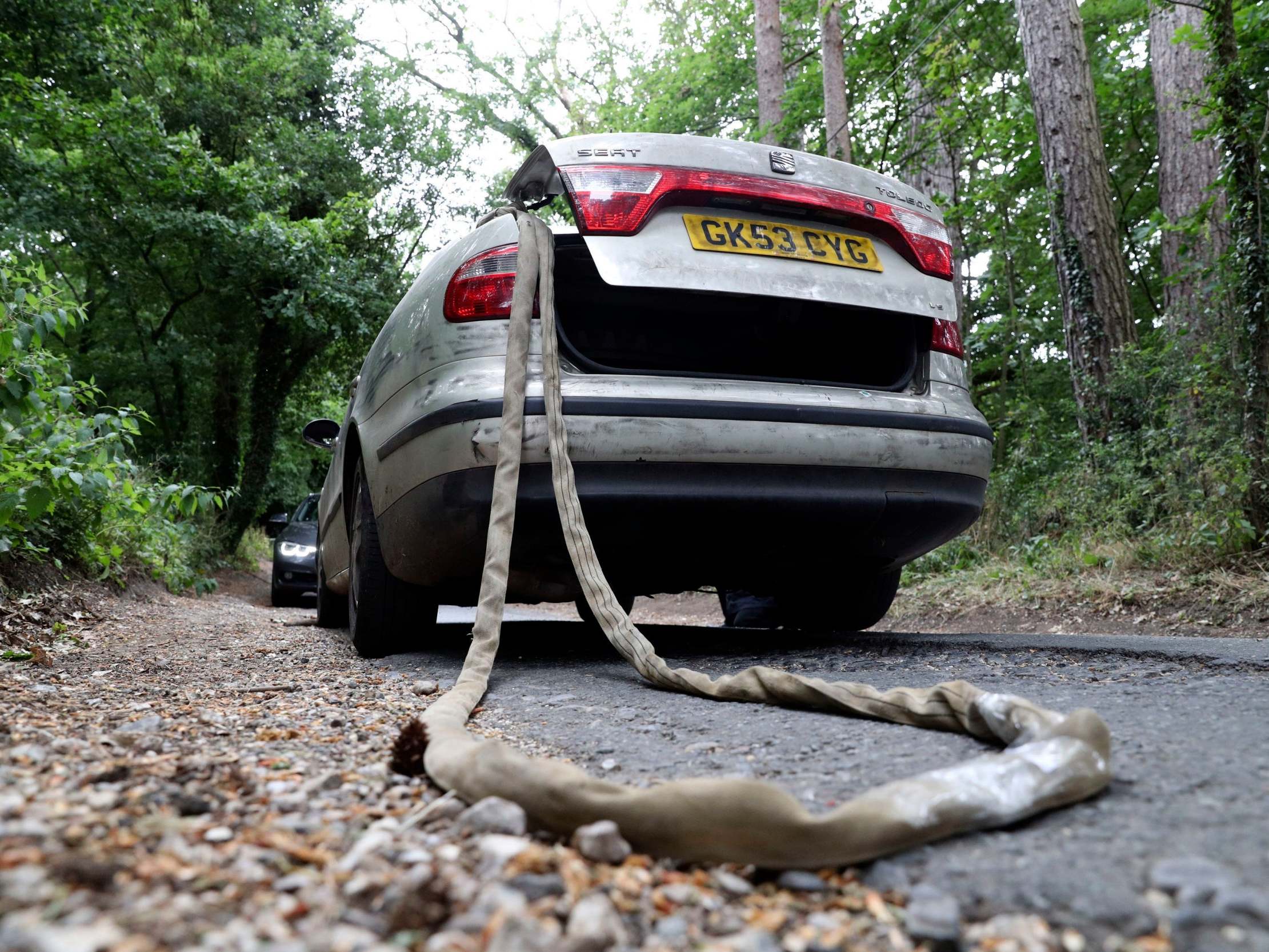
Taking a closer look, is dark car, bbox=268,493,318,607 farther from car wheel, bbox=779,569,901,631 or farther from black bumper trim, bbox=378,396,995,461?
black bumper trim, bbox=378,396,995,461

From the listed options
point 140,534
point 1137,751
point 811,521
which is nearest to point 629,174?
point 811,521

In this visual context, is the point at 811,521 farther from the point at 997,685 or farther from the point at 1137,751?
the point at 1137,751

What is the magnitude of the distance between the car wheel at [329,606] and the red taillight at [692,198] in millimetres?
3405

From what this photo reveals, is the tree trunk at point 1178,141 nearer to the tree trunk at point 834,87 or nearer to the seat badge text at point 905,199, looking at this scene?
the tree trunk at point 834,87

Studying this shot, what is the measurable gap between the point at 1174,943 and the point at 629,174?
7.55 feet

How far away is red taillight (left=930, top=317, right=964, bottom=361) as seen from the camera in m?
3.20

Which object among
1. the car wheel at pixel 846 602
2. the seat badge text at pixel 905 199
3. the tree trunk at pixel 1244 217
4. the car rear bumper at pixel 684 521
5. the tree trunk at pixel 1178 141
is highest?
the tree trunk at pixel 1178 141

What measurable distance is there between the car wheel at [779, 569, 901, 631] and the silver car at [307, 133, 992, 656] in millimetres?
456

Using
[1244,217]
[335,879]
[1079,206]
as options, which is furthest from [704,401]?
[1079,206]

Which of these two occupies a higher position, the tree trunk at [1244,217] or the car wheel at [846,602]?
the tree trunk at [1244,217]

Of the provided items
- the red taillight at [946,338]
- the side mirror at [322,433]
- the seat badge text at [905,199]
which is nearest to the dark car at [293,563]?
the side mirror at [322,433]

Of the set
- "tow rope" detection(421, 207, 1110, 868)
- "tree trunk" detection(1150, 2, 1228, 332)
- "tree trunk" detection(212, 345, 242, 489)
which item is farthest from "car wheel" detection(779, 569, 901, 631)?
"tree trunk" detection(212, 345, 242, 489)

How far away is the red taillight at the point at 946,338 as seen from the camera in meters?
3.20

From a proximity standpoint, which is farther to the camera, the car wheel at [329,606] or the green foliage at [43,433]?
the car wheel at [329,606]
